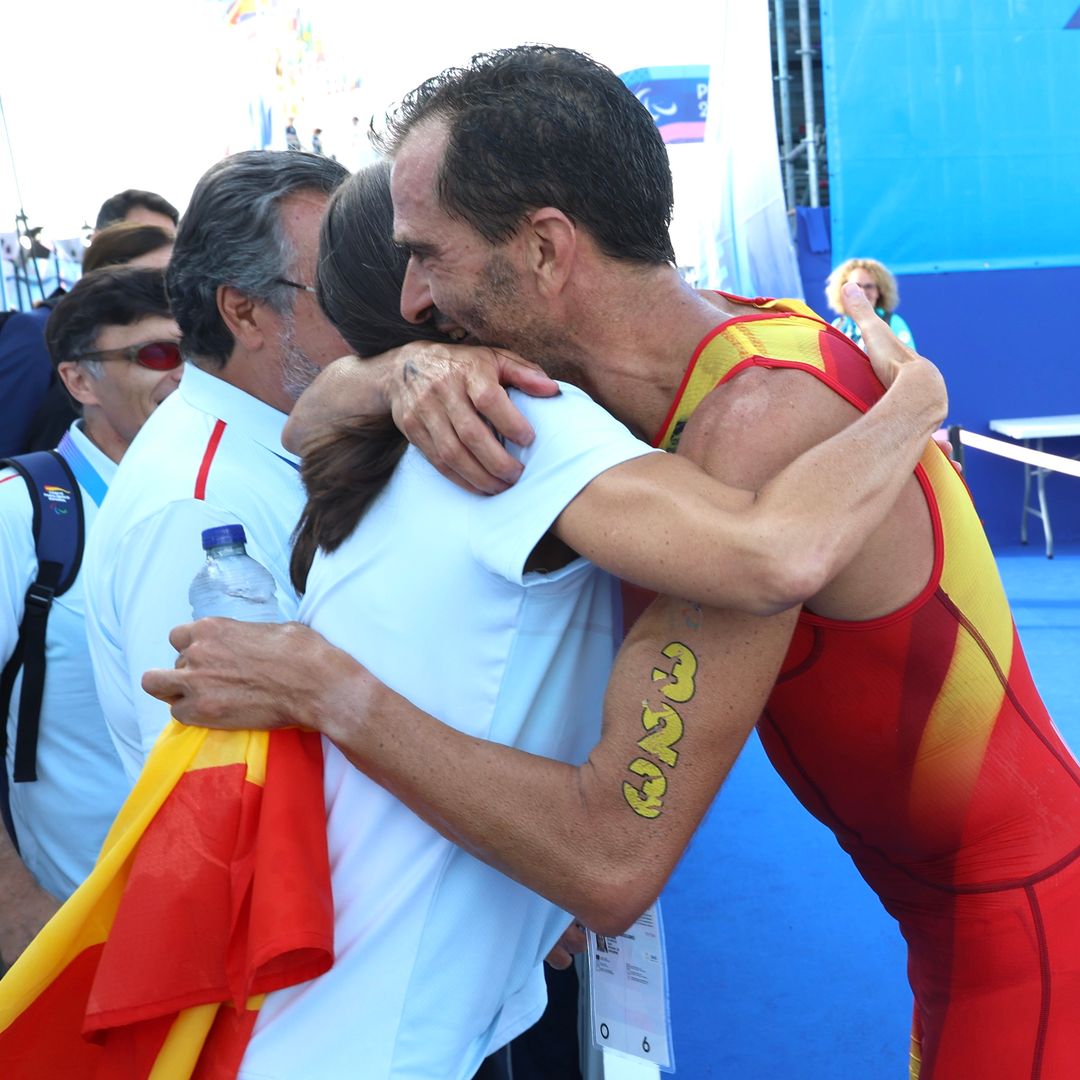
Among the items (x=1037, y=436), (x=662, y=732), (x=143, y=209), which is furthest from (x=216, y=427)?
(x=1037, y=436)

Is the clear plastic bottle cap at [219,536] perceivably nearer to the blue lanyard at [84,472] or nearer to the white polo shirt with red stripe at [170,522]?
the white polo shirt with red stripe at [170,522]

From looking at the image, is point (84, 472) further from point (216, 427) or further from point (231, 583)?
point (231, 583)

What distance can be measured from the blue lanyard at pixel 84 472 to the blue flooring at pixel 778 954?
2.31 metres

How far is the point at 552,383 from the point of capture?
1.35 meters

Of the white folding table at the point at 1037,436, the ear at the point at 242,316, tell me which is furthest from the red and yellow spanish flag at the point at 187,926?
the white folding table at the point at 1037,436

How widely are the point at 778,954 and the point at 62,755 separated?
98.3 inches

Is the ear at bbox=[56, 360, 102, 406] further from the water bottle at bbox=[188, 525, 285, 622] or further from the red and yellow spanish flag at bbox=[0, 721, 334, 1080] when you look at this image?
the red and yellow spanish flag at bbox=[0, 721, 334, 1080]

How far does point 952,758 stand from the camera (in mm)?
1475

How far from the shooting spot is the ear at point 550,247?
1.43 metres

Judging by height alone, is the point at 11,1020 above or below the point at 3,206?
below

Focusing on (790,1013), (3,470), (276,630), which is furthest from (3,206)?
(276,630)

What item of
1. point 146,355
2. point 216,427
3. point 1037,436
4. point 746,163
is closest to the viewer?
point 216,427

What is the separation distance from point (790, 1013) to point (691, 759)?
8.98ft

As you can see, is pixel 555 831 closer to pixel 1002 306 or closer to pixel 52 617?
pixel 52 617
